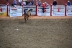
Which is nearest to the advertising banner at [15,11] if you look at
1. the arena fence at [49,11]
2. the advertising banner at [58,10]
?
the arena fence at [49,11]

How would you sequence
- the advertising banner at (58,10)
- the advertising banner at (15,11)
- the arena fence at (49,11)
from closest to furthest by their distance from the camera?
→ the advertising banner at (15,11) → the arena fence at (49,11) → the advertising banner at (58,10)

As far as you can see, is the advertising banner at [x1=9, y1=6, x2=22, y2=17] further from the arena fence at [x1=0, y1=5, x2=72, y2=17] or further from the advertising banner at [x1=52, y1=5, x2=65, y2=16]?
the advertising banner at [x1=52, y1=5, x2=65, y2=16]

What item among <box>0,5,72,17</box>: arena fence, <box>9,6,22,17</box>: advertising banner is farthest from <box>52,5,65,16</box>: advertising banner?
<box>9,6,22,17</box>: advertising banner

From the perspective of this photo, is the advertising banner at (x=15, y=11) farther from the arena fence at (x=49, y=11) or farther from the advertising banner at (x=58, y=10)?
the advertising banner at (x=58, y=10)

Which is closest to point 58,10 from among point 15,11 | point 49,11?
point 49,11

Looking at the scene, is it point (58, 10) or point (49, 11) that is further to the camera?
point (49, 11)

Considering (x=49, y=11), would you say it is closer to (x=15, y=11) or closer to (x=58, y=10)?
(x=58, y=10)

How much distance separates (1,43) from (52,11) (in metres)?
12.8

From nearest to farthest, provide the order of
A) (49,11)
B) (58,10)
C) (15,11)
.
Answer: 1. (15,11)
2. (58,10)
3. (49,11)

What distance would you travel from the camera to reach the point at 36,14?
845 inches

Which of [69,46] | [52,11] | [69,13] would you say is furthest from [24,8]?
[69,46]

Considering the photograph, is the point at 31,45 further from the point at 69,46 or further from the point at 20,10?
the point at 20,10

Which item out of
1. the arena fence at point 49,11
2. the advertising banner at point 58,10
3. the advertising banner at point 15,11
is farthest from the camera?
the advertising banner at point 58,10

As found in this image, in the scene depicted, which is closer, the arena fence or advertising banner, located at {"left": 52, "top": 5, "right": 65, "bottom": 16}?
the arena fence
